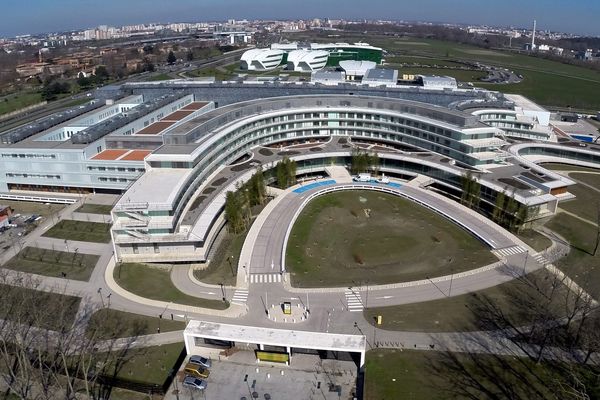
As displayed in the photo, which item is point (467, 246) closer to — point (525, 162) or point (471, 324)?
point (471, 324)

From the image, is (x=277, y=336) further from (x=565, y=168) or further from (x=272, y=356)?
(x=565, y=168)

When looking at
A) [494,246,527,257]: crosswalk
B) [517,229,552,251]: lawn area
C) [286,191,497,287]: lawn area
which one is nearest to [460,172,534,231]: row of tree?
[517,229,552,251]: lawn area

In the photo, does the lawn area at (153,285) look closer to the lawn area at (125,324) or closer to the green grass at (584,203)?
the lawn area at (125,324)

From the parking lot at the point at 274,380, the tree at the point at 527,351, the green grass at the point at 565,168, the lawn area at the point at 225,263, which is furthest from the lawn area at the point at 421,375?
the green grass at the point at 565,168

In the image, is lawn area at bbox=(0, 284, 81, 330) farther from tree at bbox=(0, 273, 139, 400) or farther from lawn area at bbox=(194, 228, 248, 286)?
lawn area at bbox=(194, 228, 248, 286)

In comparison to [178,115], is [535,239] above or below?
below

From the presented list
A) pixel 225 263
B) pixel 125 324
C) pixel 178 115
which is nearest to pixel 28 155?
pixel 178 115
